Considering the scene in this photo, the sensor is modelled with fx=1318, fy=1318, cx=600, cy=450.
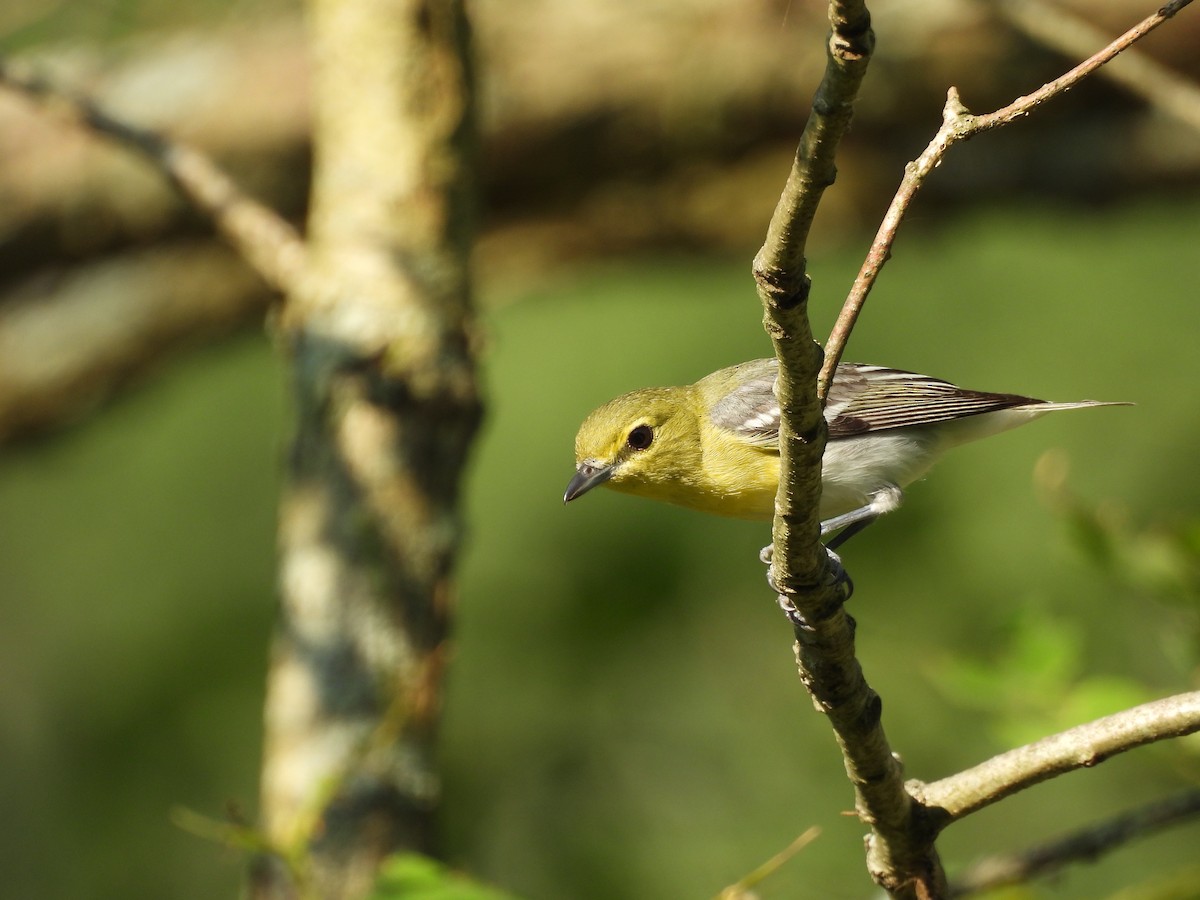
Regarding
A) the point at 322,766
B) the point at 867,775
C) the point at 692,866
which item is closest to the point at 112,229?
the point at 322,766

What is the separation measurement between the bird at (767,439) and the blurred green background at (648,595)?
2885mm

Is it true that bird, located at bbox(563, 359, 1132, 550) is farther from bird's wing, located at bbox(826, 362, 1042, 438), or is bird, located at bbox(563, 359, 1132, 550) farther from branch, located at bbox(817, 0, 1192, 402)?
branch, located at bbox(817, 0, 1192, 402)

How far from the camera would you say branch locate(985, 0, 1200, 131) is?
3.39 meters

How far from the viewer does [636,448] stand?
11.3ft

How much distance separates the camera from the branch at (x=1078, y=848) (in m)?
2.75

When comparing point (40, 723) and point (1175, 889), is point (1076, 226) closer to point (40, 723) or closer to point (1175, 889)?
point (1175, 889)

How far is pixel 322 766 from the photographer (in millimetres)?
3592

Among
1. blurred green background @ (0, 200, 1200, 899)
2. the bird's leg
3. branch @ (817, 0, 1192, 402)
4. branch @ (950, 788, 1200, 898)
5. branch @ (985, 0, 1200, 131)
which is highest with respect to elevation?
blurred green background @ (0, 200, 1200, 899)

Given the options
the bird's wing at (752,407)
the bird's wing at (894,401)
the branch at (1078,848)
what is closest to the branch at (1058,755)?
the branch at (1078,848)

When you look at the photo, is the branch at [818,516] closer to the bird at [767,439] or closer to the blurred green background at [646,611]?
the bird at [767,439]

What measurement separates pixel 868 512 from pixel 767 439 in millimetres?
304

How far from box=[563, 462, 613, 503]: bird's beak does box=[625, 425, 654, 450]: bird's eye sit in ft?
0.32

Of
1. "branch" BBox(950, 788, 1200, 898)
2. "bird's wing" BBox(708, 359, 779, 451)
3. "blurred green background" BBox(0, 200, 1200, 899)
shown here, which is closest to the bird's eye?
"bird's wing" BBox(708, 359, 779, 451)

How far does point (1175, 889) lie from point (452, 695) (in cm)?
662
